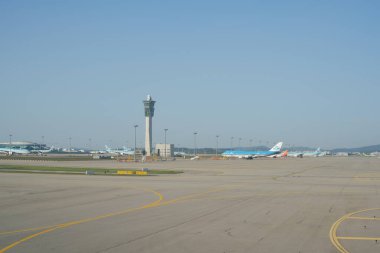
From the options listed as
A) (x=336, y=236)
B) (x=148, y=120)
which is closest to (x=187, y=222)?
(x=336, y=236)

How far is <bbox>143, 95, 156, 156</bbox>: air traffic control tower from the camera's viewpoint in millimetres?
182875

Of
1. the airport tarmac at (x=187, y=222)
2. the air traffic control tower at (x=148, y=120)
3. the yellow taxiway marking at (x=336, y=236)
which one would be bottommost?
the yellow taxiway marking at (x=336, y=236)

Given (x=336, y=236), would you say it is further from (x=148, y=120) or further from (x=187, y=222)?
(x=148, y=120)

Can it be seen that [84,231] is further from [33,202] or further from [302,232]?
[33,202]

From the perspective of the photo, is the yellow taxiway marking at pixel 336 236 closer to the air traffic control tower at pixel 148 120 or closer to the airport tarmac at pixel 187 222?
the airport tarmac at pixel 187 222

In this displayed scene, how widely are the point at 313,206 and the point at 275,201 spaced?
9.60ft

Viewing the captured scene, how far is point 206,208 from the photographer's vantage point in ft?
80.4

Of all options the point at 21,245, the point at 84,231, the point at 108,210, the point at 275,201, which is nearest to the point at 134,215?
the point at 108,210

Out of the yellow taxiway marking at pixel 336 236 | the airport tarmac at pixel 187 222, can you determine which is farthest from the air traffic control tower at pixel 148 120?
the yellow taxiway marking at pixel 336 236

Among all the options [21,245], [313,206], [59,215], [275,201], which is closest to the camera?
[21,245]

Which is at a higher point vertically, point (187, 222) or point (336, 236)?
point (187, 222)

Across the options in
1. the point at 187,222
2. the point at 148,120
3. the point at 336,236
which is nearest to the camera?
the point at 336,236

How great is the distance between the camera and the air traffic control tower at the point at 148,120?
183 meters

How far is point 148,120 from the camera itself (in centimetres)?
18662
